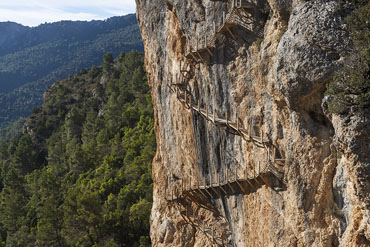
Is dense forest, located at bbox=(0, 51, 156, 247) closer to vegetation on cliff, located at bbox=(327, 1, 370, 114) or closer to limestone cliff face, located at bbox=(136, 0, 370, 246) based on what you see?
limestone cliff face, located at bbox=(136, 0, 370, 246)

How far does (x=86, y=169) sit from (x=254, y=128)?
49.1 meters

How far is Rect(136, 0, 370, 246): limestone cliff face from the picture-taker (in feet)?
39.4

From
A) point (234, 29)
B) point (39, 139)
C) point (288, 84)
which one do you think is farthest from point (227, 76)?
point (39, 139)

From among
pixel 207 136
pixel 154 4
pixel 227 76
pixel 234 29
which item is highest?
pixel 154 4

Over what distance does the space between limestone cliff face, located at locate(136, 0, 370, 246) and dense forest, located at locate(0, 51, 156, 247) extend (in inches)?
614

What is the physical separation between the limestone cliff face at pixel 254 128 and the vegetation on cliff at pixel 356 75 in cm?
34

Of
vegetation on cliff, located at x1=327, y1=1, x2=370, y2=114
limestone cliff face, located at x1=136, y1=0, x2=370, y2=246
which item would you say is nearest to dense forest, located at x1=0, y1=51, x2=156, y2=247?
limestone cliff face, located at x1=136, y1=0, x2=370, y2=246

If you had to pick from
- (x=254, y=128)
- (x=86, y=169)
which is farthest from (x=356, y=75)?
(x=86, y=169)

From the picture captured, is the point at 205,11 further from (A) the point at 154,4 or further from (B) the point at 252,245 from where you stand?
(B) the point at 252,245

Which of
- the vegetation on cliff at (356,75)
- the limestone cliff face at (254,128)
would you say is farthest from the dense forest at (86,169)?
the vegetation on cliff at (356,75)

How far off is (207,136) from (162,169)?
24.3 ft

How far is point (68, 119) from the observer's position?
3142 inches

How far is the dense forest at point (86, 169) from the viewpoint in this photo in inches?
1574

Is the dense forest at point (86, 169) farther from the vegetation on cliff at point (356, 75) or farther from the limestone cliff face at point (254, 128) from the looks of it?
the vegetation on cliff at point (356, 75)
